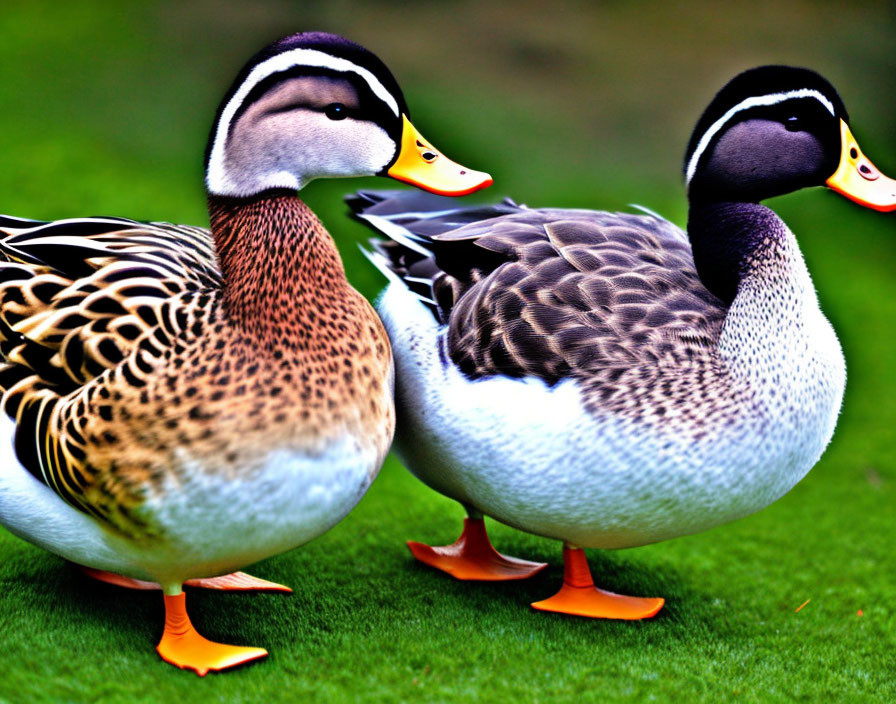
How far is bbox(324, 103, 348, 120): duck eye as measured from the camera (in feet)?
6.87

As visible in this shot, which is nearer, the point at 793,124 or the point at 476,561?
the point at 793,124

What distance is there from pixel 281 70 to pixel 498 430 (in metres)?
0.91

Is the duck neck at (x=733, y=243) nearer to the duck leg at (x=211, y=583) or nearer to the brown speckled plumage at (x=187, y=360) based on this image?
the brown speckled plumage at (x=187, y=360)

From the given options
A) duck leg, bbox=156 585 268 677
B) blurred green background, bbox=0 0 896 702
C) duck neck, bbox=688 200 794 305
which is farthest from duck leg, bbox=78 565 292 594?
duck neck, bbox=688 200 794 305

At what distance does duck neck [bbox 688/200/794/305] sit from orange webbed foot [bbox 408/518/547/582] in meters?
0.95

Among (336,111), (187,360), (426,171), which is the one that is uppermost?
(336,111)

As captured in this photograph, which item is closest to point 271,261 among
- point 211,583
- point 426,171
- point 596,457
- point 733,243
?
point 426,171

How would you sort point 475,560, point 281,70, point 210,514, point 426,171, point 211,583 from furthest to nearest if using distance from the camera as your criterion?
point 475,560, point 211,583, point 426,171, point 281,70, point 210,514

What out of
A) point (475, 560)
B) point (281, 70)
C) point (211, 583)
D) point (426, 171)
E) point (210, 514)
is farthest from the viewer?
point (475, 560)

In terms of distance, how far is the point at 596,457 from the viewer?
7.22 ft

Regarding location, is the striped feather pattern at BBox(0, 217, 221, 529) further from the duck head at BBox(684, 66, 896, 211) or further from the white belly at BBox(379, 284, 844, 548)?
Result: the duck head at BBox(684, 66, 896, 211)

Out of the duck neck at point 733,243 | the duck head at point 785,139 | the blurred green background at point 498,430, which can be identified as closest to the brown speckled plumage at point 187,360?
the blurred green background at point 498,430

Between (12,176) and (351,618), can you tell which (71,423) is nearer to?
(351,618)

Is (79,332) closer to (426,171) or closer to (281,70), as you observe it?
(281,70)
